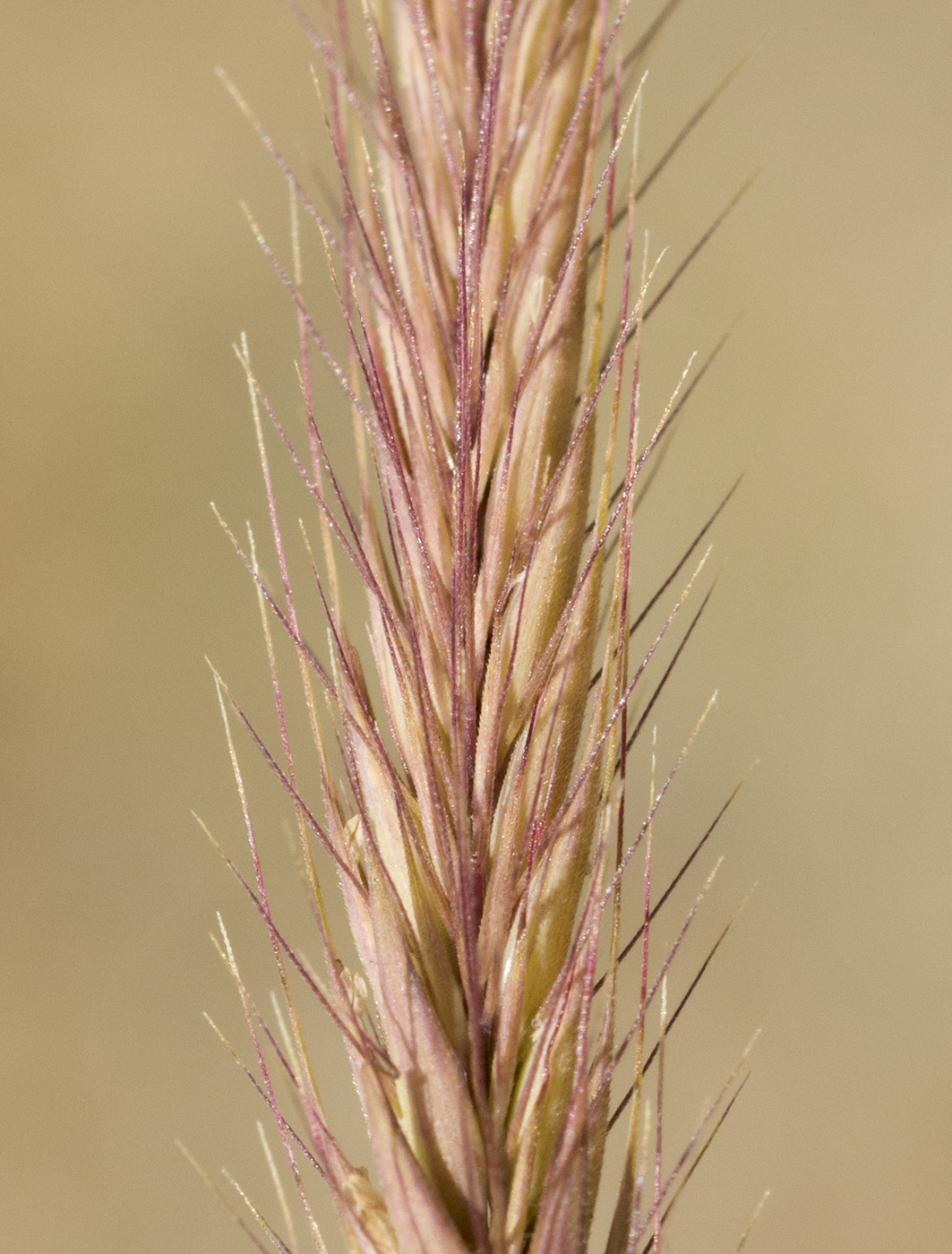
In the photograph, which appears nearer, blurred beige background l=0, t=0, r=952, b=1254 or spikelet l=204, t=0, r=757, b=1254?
spikelet l=204, t=0, r=757, b=1254

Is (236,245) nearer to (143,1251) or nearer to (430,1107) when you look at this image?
(430,1107)

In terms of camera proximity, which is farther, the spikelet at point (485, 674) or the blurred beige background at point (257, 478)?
the blurred beige background at point (257, 478)

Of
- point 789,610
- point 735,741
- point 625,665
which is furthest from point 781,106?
point 625,665

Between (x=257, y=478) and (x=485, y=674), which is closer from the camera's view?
(x=485, y=674)
